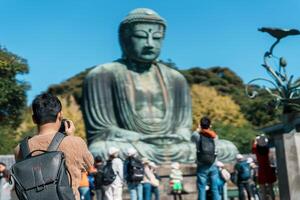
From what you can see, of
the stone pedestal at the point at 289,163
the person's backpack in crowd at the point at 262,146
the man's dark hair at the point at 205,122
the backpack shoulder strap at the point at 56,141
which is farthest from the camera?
the person's backpack in crowd at the point at 262,146

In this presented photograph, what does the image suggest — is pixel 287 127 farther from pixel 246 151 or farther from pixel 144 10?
pixel 246 151

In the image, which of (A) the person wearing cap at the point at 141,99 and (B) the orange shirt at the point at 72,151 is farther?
(A) the person wearing cap at the point at 141,99

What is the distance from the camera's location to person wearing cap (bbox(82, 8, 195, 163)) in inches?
575

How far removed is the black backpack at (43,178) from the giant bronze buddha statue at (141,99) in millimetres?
11494

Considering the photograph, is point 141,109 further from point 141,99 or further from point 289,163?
point 289,163

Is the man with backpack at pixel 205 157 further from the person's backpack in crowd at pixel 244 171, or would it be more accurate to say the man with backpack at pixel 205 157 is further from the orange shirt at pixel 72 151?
the orange shirt at pixel 72 151

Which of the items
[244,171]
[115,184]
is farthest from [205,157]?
[244,171]

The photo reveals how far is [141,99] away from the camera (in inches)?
613

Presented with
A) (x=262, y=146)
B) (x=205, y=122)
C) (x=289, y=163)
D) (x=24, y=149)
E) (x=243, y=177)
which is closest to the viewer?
(x=24, y=149)

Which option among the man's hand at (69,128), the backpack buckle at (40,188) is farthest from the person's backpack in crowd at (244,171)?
the backpack buckle at (40,188)

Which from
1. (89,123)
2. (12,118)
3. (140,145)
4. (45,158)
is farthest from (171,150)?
(12,118)

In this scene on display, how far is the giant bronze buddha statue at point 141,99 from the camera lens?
14586mm

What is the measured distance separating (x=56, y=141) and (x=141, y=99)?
12703mm

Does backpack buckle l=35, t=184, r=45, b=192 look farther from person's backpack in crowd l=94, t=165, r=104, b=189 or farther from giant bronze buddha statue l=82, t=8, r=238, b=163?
giant bronze buddha statue l=82, t=8, r=238, b=163
